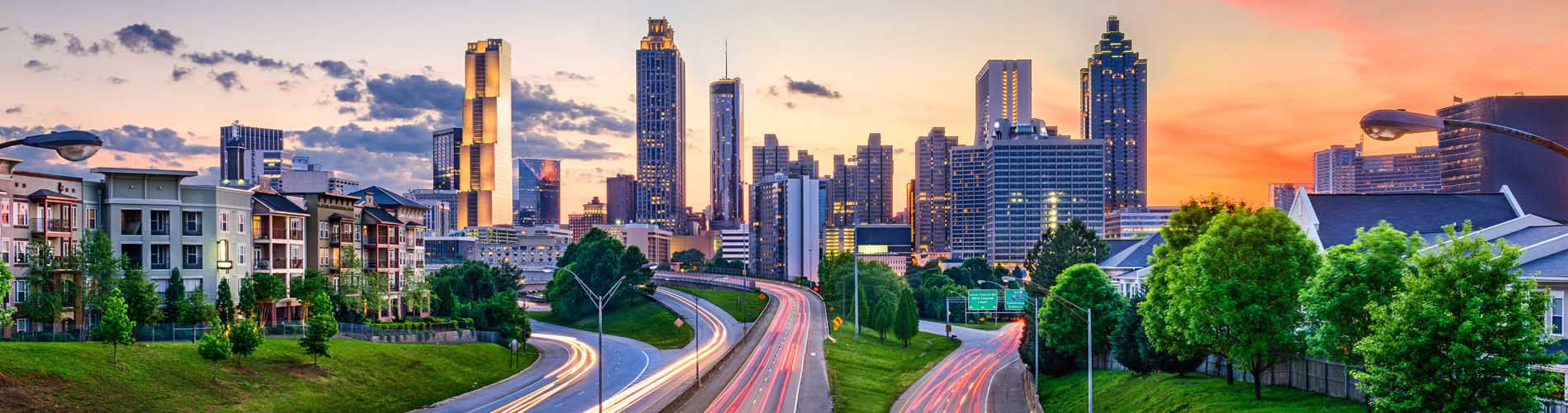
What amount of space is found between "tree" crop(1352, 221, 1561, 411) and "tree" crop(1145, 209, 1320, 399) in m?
18.6

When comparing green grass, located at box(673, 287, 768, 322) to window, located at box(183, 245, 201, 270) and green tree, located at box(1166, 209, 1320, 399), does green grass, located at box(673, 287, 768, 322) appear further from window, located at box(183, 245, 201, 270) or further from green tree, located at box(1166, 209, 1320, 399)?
green tree, located at box(1166, 209, 1320, 399)

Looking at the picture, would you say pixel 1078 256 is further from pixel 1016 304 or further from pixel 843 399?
pixel 843 399

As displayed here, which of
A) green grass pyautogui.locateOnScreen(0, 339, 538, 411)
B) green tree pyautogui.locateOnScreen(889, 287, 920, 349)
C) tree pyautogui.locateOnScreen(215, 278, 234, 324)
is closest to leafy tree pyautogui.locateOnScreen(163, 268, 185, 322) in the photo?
tree pyautogui.locateOnScreen(215, 278, 234, 324)

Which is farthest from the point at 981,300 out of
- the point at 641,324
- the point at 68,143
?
the point at 68,143

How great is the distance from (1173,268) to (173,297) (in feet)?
212

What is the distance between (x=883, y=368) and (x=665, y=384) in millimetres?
28909

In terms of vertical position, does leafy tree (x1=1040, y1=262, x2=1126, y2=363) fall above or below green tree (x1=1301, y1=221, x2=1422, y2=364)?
below

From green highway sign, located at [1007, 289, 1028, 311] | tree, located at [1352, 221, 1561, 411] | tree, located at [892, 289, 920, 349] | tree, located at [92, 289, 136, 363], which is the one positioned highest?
tree, located at [1352, 221, 1561, 411]

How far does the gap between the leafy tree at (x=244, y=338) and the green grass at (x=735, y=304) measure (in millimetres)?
75228

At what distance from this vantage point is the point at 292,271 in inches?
3462

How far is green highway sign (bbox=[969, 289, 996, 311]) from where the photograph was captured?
12556 centimetres

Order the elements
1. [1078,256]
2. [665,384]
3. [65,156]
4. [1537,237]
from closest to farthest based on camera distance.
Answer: [65,156], [1537,237], [665,384], [1078,256]

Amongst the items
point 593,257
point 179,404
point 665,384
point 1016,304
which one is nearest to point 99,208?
point 179,404

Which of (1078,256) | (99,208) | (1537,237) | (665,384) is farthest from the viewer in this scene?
(1078,256)
